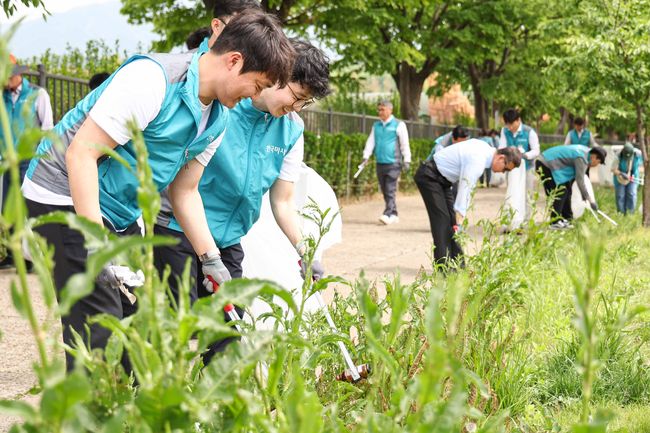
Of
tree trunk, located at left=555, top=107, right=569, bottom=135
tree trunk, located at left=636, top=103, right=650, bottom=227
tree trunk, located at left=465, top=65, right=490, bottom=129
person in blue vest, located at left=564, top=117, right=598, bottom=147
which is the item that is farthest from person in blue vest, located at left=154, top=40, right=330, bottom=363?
tree trunk, located at left=555, top=107, right=569, bottom=135

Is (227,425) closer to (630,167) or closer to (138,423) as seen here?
(138,423)

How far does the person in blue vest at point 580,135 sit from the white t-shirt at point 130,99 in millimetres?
15224

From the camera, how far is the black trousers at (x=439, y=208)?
8672 mm

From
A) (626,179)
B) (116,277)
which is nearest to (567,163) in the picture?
(626,179)

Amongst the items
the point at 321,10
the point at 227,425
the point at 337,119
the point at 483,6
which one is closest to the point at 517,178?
the point at 321,10

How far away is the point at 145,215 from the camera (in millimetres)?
1206

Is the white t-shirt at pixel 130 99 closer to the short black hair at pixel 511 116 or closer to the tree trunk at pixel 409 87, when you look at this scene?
the short black hair at pixel 511 116

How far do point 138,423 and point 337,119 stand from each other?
19.3 m

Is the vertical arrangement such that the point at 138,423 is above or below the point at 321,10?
below

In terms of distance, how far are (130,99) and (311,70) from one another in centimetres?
103

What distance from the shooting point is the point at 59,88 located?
38.5ft

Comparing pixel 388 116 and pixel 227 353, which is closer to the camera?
pixel 227 353

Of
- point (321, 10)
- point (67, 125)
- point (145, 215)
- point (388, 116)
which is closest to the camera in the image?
point (145, 215)

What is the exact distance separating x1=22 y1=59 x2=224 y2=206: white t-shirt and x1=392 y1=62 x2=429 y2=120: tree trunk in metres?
26.1
